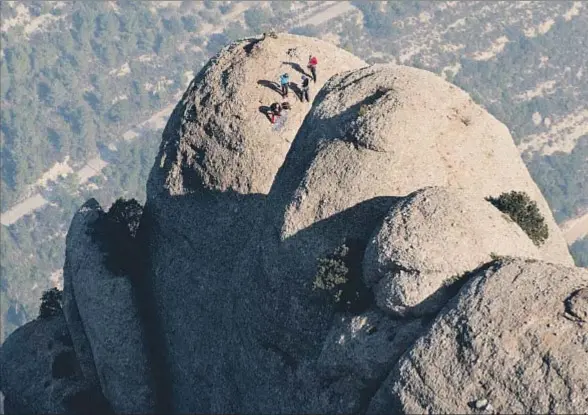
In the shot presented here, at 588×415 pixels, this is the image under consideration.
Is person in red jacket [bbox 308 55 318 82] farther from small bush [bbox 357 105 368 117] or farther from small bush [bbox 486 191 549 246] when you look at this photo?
small bush [bbox 486 191 549 246]

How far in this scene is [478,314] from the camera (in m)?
44.3

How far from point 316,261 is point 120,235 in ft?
74.3

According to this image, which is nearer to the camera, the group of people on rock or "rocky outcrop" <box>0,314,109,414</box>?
the group of people on rock

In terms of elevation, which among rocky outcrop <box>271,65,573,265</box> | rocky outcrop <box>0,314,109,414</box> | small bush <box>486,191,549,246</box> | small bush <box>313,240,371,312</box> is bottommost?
rocky outcrop <box>0,314,109,414</box>

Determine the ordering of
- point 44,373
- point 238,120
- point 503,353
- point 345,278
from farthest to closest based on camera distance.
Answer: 1. point 44,373
2. point 238,120
3. point 345,278
4. point 503,353

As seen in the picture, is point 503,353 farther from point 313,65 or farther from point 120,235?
point 120,235

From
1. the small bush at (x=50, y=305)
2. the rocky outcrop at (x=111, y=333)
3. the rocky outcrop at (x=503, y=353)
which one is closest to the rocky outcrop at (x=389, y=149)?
the rocky outcrop at (x=503, y=353)

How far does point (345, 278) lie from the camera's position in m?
51.6

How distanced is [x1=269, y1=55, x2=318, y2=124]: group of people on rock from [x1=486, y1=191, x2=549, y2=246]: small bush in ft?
52.0

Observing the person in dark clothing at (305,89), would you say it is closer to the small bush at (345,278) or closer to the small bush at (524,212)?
the small bush at (524,212)

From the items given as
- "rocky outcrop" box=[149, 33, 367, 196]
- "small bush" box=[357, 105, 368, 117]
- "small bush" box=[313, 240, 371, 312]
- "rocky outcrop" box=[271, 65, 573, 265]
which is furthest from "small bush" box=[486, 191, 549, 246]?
"rocky outcrop" box=[149, 33, 367, 196]

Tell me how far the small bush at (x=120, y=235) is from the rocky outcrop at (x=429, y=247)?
2530 centimetres

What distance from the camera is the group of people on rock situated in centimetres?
6725

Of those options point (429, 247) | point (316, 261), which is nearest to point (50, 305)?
point (316, 261)
